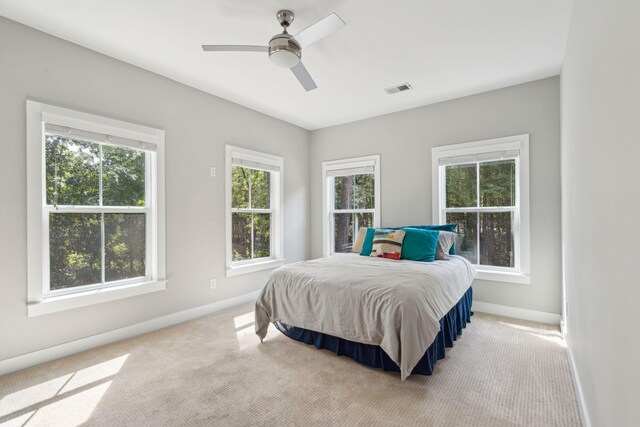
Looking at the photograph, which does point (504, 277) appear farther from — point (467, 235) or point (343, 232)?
point (343, 232)

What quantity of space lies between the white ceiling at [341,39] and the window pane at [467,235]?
155cm

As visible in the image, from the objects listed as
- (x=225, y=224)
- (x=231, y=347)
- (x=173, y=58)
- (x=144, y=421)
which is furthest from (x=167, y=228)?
(x=144, y=421)

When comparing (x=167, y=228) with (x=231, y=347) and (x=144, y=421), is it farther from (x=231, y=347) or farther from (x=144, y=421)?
(x=144, y=421)

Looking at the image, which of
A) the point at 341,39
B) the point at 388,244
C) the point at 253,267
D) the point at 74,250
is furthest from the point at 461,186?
the point at 74,250

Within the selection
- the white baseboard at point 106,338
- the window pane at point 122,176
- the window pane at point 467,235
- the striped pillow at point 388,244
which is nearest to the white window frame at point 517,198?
the window pane at point 467,235

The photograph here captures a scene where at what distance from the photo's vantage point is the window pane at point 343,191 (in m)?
4.98

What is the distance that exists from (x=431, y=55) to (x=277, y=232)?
3091 mm

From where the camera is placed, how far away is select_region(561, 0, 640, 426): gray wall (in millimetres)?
861

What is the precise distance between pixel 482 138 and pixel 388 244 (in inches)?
70.3

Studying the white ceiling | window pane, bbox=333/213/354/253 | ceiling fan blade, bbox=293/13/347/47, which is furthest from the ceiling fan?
window pane, bbox=333/213/354/253

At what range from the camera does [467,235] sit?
386 cm

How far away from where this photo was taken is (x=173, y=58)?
2.87m

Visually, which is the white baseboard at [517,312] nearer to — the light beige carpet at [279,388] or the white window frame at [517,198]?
the white window frame at [517,198]

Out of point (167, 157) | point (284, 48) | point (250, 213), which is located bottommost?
point (250, 213)
